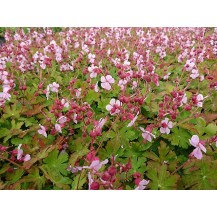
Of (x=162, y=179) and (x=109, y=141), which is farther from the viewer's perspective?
(x=109, y=141)

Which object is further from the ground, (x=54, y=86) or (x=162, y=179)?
(x=54, y=86)

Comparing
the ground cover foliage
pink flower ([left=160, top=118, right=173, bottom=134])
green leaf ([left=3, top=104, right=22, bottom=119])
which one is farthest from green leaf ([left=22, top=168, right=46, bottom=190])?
pink flower ([left=160, top=118, right=173, bottom=134])

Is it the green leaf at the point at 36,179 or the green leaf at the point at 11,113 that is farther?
the green leaf at the point at 11,113

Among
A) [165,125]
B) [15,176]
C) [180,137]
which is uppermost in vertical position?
[165,125]

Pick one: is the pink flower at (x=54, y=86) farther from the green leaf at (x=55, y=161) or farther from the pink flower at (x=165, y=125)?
the pink flower at (x=165, y=125)

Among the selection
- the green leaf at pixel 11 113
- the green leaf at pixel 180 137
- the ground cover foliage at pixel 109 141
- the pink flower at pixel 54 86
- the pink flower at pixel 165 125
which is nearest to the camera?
the ground cover foliage at pixel 109 141

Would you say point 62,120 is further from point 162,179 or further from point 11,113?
point 162,179

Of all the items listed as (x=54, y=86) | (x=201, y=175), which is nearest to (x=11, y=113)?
A: (x=54, y=86)

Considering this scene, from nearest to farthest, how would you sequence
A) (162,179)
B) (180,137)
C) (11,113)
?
(162,179), (180,137), (11,113)

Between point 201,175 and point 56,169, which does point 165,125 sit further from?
point 56,169

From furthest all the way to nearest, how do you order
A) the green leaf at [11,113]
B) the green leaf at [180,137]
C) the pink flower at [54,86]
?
the pink flower at [54,86]
the green leaf at [11,113]
the green leaf at [180,137]

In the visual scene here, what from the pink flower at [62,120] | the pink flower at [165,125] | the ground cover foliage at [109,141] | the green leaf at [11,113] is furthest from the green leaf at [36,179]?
the pink flower at [165,125]

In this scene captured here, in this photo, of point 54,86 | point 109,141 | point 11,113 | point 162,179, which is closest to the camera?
point 162,179
